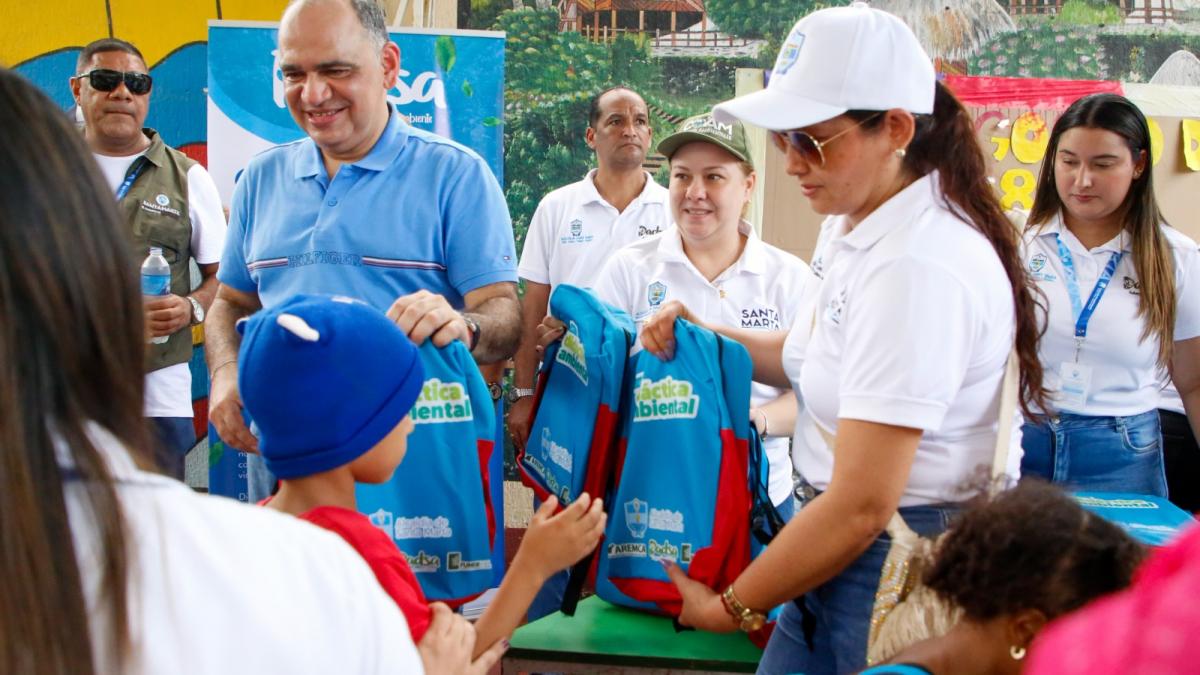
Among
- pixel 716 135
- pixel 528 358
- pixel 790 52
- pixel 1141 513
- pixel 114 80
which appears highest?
pixel 790 52

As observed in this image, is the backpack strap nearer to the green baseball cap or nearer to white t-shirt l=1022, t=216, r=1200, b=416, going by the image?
the green baseball cap

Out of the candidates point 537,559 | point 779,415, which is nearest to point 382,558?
point 537,559

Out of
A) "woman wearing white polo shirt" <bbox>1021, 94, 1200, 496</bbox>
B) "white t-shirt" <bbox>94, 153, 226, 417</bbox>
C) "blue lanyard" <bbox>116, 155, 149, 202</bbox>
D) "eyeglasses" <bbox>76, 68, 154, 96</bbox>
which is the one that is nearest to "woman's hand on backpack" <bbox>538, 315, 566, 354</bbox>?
"woman wearing white polo shirt" <bbox>1021, 94, 1200, 496</bbox>

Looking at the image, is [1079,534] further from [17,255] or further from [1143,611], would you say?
[17,255]

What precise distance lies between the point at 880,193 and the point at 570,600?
126 centimetres

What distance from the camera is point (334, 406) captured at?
1.58m

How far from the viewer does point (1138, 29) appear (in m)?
6.43

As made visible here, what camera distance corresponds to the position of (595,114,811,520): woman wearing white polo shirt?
323 centimetres

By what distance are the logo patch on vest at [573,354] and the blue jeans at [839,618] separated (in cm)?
76

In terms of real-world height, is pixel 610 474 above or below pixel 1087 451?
above

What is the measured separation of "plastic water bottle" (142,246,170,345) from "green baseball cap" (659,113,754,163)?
1837 millimetres

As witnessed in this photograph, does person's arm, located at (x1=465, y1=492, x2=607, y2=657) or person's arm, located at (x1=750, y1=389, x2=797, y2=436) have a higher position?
person's arm, located at (x1=465, y1=492, x2=607, y2=657)

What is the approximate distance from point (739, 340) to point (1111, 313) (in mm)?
1339

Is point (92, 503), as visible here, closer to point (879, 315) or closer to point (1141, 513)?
point (879, 315)
